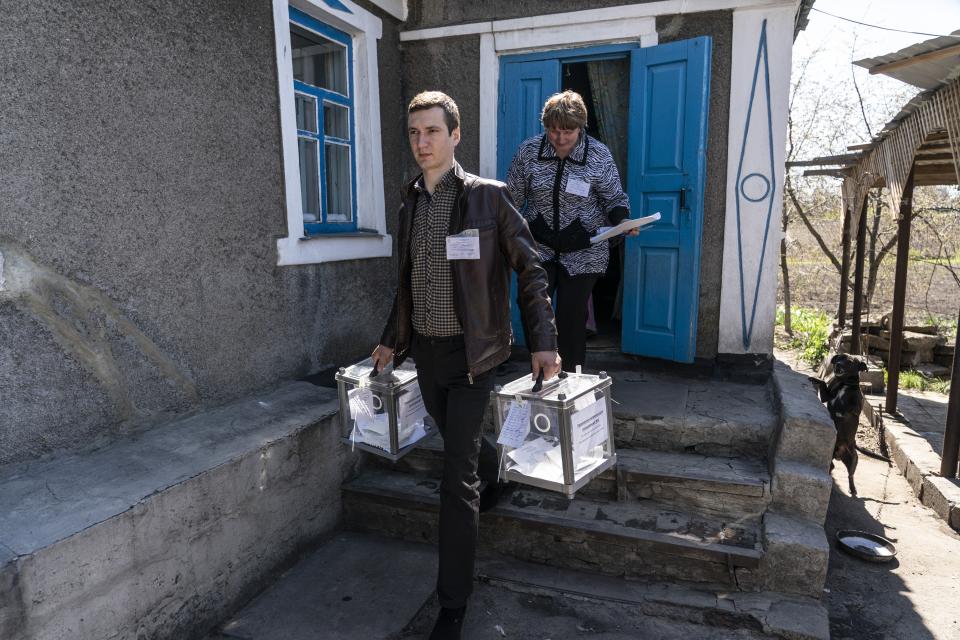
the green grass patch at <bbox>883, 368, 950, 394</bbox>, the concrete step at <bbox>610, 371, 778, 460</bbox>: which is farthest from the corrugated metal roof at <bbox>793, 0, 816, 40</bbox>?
the green grass patch at <bbox>883, 368, 950, 394</bbox>

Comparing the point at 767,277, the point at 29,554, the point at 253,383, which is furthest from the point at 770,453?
the point at 29,554

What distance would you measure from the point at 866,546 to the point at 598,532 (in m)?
1.90

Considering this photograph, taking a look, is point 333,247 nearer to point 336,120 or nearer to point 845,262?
point 336,120

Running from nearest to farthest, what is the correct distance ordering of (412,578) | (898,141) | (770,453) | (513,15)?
1. (412,578)
2. (770,453)
3. (513,15)
4. (898,141)

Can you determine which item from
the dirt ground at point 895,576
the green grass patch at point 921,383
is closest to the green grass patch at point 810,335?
the green grass patch at point 921,383

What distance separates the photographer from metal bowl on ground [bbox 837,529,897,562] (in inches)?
147

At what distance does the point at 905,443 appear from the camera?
5688 millimetres

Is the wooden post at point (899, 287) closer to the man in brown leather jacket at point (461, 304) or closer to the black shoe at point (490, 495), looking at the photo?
the black shoe at point (490, 495)

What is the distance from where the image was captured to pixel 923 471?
5.01 meters

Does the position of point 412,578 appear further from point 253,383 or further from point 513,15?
point 513,15

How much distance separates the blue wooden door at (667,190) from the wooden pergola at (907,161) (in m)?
1.26

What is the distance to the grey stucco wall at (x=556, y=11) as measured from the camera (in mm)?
4449

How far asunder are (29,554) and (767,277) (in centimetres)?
441

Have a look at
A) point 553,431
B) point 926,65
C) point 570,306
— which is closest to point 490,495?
point 553,431
